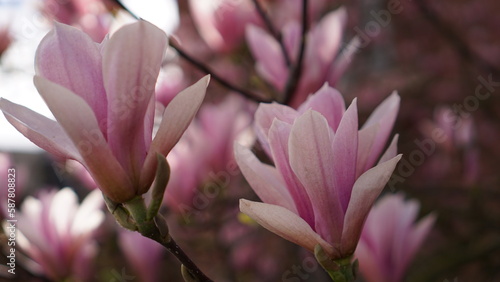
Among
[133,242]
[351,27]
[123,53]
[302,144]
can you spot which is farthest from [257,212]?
[351,27]

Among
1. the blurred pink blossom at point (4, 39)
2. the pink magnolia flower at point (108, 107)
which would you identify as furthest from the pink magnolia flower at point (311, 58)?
the blurred pink blossom at point (4, 39)

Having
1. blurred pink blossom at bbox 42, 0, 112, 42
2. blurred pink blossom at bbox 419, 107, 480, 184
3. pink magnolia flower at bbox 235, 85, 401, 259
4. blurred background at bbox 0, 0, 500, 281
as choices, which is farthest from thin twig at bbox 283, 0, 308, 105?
blurred pink blossom at bbox 42, 0, 112, 42

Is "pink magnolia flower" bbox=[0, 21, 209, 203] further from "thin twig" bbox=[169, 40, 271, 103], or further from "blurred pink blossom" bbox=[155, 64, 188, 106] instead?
"blurred pink blossom" bbox=[155, 64, 188, 106]

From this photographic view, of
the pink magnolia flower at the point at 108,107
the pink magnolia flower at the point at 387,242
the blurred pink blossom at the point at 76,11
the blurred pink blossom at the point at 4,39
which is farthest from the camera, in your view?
the blurred pink blossom at the point at 4,39

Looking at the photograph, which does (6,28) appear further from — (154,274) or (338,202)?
(338,202)

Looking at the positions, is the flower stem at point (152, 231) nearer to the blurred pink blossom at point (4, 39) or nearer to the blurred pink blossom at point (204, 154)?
the blurred pink blossom at point (204, 154)

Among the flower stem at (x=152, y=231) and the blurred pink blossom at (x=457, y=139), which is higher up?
the flower stem at (x=152, y=231)

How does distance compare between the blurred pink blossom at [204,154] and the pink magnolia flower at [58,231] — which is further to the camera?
the blurred pink blossom at [204,154]
